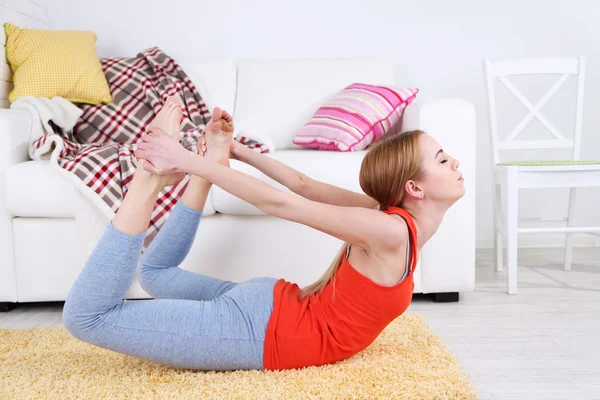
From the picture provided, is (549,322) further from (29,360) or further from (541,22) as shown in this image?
(541,22)

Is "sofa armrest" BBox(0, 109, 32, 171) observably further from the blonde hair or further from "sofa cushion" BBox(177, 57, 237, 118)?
the blonde hair

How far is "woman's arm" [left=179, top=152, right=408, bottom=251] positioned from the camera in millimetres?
1255

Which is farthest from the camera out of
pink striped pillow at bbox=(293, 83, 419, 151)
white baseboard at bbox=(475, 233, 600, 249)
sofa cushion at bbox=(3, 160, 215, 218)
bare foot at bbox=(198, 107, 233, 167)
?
white baseboard at bbox=(475, 233, 600, 249)

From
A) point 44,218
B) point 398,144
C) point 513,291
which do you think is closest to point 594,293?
point 513,291

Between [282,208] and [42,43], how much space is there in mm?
1720

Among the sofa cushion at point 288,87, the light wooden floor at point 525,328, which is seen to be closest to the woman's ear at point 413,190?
the light wooden floor at point 525,328

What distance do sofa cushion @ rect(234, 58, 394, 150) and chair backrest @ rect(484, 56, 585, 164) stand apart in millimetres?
439

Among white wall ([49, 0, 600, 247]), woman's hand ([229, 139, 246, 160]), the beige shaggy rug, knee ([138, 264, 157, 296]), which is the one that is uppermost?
white wall ([49, 0, 600, 247])

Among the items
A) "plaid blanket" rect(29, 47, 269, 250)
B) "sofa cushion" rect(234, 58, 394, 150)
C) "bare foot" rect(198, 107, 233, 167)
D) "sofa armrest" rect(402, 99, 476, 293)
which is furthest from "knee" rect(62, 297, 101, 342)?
"sofa cushion" rect(234, 58, 394, 150)

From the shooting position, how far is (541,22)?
2971mm

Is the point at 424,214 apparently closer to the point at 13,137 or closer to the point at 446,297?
the point at 446,297

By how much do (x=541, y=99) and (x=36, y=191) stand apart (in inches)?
78.5

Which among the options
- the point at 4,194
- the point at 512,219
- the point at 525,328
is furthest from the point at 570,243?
the point at 4,194

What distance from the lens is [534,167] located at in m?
2.14
